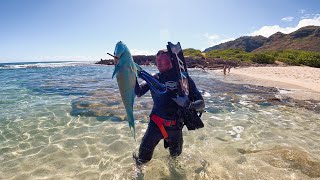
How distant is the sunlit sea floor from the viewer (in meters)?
5.71

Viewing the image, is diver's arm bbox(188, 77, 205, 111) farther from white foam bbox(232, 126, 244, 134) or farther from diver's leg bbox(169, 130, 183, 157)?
white foam bbox(232, 126, 244, 134)

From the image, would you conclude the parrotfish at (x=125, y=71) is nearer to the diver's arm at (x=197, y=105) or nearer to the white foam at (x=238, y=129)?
the diver's arm at (x=197, y=105)

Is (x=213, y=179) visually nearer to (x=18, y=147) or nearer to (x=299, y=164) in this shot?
(x=299, y=164)

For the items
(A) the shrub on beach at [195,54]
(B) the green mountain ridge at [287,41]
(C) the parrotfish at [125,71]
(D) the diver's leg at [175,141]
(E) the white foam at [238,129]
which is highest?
(B) the green mountain ridge at [287,41]

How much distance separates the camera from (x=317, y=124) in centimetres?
969

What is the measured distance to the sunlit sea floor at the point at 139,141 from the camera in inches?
225

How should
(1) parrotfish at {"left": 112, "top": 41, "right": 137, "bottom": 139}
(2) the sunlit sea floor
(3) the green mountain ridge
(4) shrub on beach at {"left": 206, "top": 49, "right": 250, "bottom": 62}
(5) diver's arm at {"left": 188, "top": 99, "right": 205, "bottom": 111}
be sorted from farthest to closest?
(3) the green mountain ridge < (4) shrub on beach at {"left": 206, "top": 49, "right": 250, "bottom": 62} < (2) the sunlit sea floor < (5) diver's arm at {"left": 188, "top": 99, "right": 205, "bottom": 111} < (1) parrotfish at {"left": 112, "top": 41, "right": 137, "bottom": 139}

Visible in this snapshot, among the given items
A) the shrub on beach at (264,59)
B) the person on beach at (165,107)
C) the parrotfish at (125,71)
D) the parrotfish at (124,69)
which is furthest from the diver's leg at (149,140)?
the shrub on beach at (264,59)

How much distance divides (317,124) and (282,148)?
3.71 metres

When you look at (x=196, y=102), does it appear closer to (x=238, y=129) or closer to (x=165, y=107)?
(x=165, y=107)

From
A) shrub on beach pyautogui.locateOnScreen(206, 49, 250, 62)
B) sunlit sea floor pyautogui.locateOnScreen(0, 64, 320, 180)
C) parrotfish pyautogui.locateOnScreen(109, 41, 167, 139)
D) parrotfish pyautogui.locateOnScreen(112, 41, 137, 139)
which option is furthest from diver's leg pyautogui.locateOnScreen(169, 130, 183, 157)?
shrub on beach pyautogui.locateOnScreen(206, 49, 250, 62)

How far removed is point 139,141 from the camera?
774 cm

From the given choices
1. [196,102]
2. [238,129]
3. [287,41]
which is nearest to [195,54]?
[238,129]

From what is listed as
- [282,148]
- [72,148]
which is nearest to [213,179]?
[282,148]
